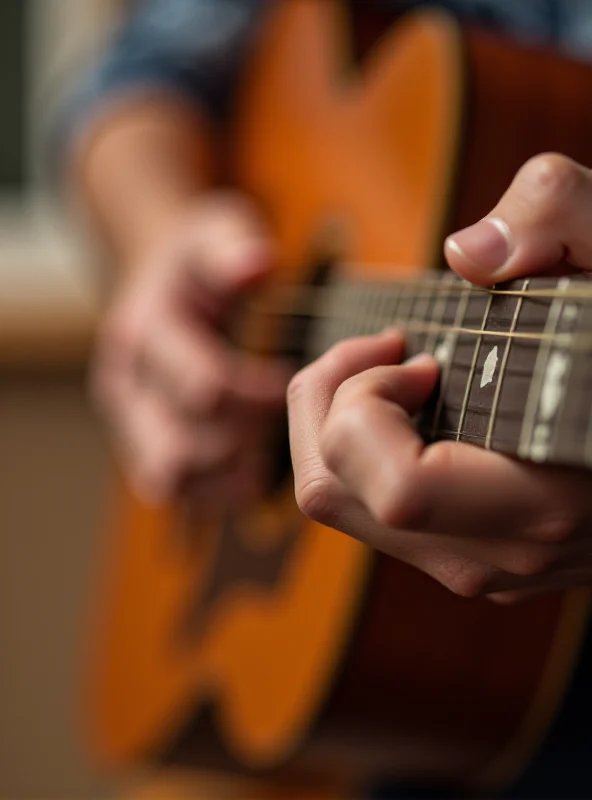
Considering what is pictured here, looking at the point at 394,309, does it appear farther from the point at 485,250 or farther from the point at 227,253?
the point at 227,253

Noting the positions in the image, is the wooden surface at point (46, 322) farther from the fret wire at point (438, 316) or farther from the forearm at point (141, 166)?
the fret wire at point (438, 316)

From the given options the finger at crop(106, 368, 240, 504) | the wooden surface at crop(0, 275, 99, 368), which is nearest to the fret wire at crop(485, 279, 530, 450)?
the finger at crop(106, 368, 240, 504)

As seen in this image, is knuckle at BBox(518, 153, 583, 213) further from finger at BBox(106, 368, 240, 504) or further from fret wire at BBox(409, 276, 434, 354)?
finger at BBox(106, 368, 240, 504)

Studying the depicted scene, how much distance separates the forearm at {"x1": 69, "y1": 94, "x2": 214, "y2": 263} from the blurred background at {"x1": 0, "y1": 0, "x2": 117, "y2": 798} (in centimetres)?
40

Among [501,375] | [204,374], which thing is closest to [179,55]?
[204,374]

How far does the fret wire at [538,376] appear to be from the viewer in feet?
0.78

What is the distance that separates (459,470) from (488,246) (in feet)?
0.23

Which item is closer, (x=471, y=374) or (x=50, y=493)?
(x=471, y=374)

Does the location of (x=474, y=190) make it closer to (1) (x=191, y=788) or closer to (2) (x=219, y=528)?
(2) (x=219, y=528)

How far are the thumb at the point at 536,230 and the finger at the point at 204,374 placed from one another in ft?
1.29

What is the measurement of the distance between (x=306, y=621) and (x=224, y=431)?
175 millimetres

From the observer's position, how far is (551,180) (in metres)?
0.27

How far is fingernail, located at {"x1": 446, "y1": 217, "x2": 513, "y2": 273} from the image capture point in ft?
0.89

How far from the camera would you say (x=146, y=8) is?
3.43 feet
